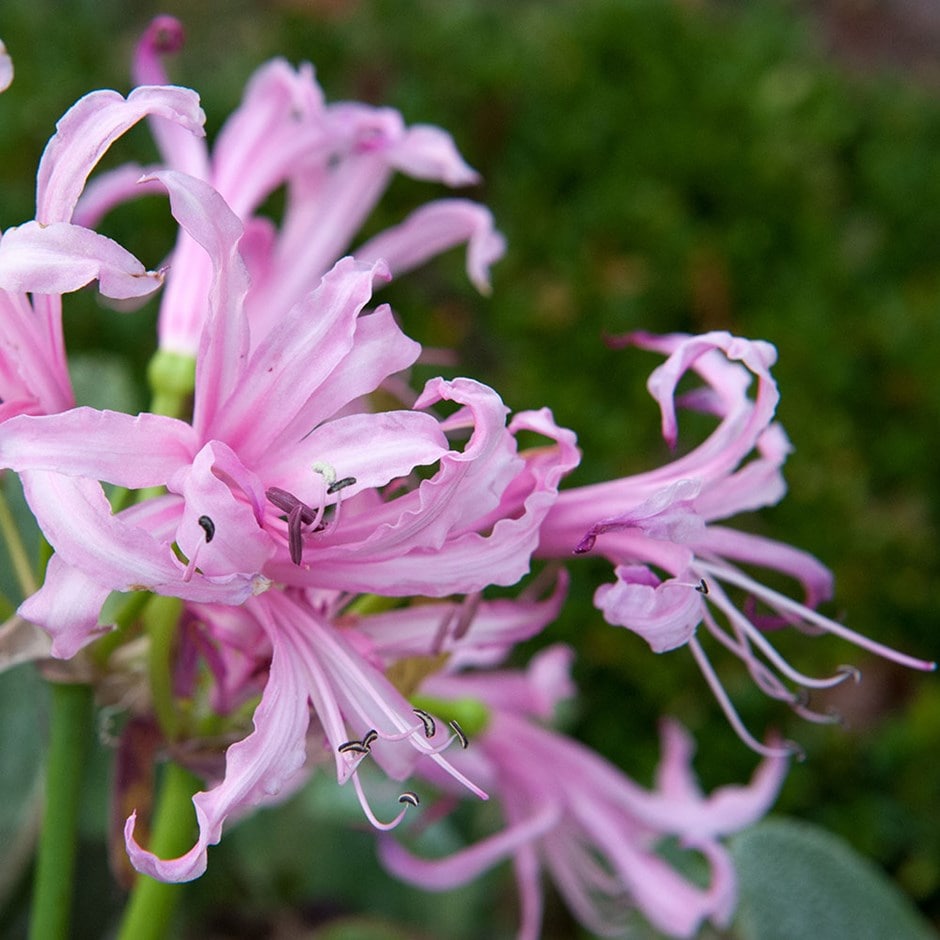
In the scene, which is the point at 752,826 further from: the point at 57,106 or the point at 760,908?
the point at 57,106

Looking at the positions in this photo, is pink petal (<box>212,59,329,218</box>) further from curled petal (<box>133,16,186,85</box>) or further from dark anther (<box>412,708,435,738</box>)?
dark anther (<box>412,708,435,738</box>)

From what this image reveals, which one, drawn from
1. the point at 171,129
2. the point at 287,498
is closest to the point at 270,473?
the point at 287,498

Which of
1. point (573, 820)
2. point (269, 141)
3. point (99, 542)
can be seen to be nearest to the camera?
point (99, 542)

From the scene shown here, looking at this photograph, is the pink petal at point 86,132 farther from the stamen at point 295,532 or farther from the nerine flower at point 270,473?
the stamen at point 295,532

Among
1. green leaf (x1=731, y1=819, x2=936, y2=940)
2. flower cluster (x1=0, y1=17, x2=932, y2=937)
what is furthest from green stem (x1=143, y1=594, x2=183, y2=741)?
green leaf (x1=731, y1=819, x2=936, y2=940)

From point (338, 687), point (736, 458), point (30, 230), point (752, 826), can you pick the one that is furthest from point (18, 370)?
point (752, 826)

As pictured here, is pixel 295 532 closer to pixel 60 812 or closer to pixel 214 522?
pixel 214 522
